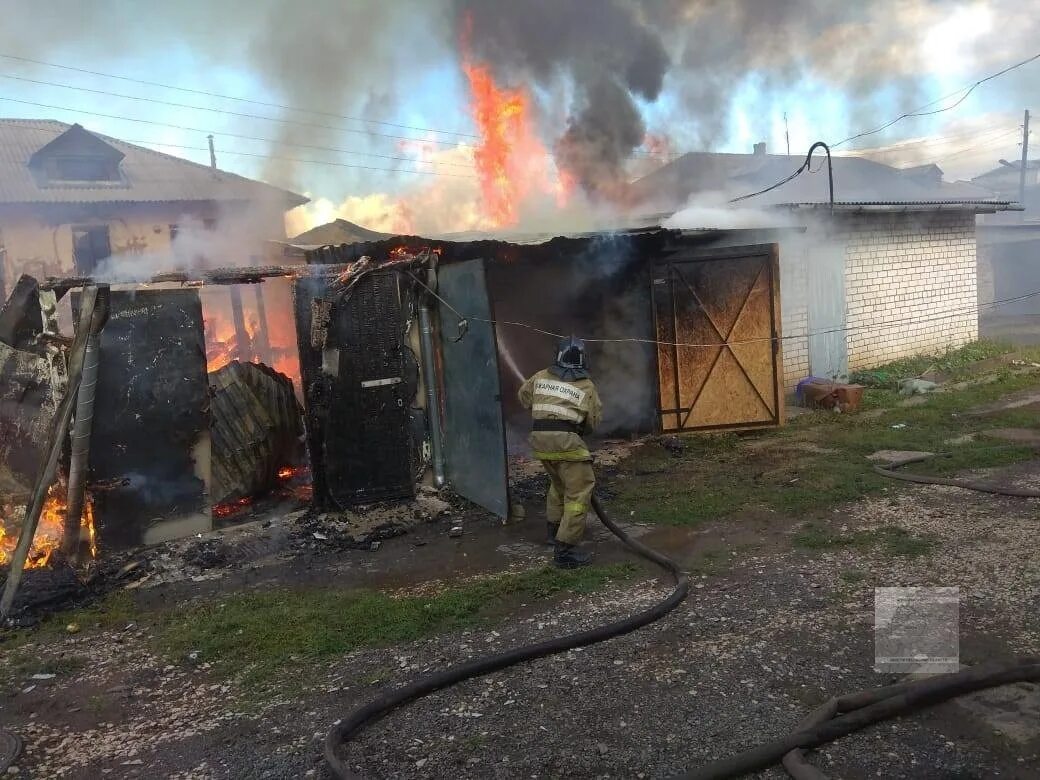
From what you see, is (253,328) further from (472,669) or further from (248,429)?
(472,669)

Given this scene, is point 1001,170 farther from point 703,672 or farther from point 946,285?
point 703,672

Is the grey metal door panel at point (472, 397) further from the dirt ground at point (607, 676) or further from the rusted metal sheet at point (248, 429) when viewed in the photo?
the rusted metal sheet at point (248, 429)

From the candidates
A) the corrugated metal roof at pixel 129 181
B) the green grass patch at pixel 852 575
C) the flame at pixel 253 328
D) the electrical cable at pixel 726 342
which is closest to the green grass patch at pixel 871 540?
the green grass patch at pixel 852 575

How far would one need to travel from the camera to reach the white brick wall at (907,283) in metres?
13.4

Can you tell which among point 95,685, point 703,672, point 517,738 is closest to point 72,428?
point 95,685

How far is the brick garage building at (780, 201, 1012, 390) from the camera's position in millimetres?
12602

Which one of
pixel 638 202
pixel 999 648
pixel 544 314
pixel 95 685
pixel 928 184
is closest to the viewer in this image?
pixel 999 648

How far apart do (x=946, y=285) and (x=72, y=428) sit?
1573 cm

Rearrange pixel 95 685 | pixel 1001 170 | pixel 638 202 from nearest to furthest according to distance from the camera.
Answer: pixel 95 685 → pixel 638 202 → pixel 1001 170


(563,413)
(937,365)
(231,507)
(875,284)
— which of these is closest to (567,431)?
(563,413)

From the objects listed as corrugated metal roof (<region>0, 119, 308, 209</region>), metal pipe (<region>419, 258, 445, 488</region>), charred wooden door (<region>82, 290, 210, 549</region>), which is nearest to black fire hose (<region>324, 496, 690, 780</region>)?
metal pipe (<region>419, 258, 445, 488</region>)

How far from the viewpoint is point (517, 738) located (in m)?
3.42

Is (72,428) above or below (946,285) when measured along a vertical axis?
below

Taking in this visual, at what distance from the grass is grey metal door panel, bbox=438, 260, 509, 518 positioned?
1.37 meters
